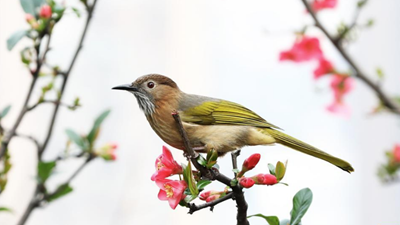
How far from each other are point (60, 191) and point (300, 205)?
2.65ft

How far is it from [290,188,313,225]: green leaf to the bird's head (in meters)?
0.58

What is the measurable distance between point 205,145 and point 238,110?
321 millimetres

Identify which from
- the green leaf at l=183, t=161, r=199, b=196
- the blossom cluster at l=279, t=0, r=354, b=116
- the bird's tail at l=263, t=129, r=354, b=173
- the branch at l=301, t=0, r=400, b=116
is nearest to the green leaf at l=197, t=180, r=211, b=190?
the green leaf at l=183, t=161, r=199, b=196

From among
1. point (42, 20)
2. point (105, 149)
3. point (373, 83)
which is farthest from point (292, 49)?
point (42, 20)

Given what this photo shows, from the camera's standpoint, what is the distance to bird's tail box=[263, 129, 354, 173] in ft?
5.09

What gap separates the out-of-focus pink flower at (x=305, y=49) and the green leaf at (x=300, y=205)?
153 centimetres

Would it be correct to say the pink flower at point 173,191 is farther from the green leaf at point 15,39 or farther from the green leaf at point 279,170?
the green leaf at point 15,39

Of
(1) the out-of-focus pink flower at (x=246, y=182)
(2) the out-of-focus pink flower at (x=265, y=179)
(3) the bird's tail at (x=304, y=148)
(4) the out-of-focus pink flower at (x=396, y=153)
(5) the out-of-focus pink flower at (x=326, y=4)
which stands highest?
(5) the out-of-focus pink flower at (x=326, y=4)

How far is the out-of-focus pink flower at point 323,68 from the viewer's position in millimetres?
2791

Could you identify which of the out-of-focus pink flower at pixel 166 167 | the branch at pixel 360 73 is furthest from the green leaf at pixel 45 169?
the branch at pixel 360 73

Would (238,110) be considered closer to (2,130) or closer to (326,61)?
(2,130)

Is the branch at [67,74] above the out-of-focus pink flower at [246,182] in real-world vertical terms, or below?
above

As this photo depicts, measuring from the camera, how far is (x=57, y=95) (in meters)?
1.89

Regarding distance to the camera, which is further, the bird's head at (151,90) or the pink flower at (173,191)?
the bird's head at (151,90)
